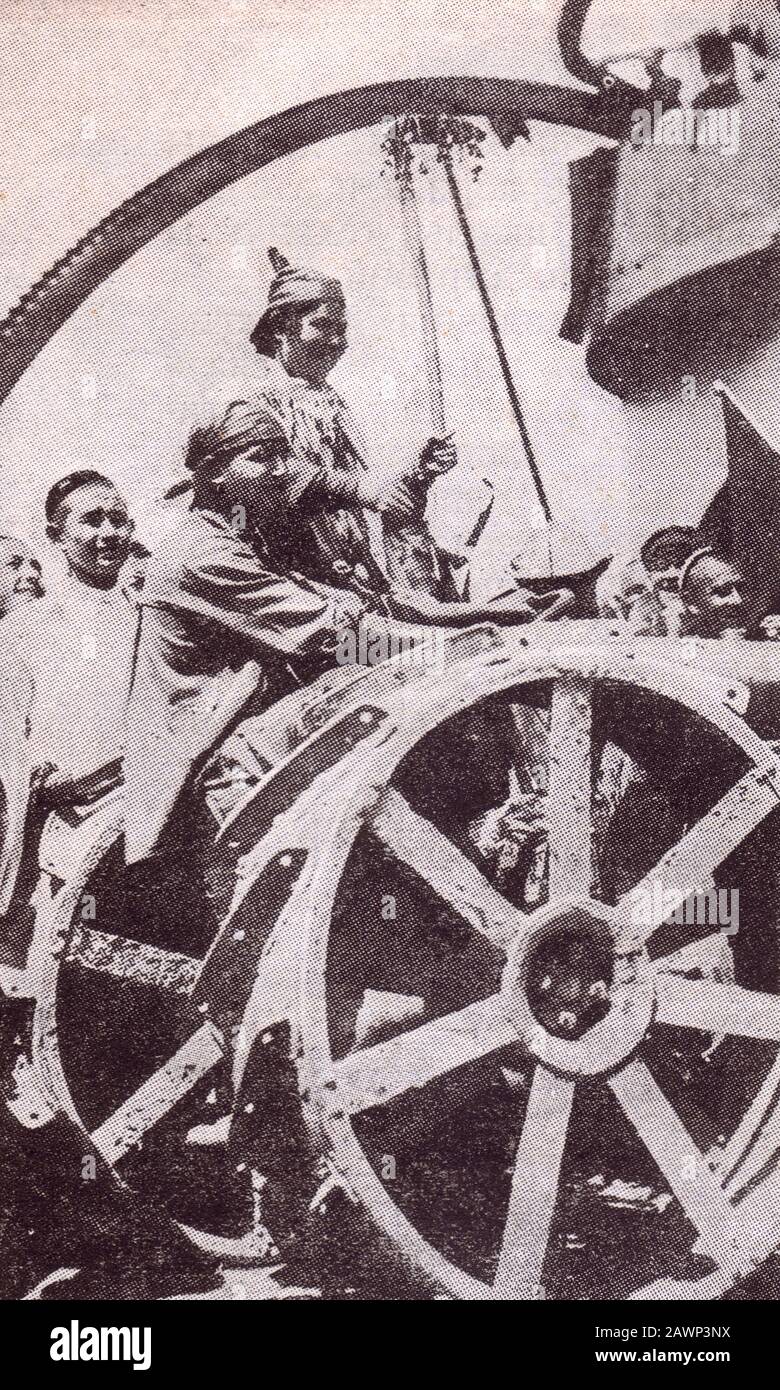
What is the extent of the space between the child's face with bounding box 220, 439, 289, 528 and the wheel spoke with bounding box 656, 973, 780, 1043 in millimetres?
1727

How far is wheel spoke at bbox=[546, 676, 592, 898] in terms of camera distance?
2.97 meters

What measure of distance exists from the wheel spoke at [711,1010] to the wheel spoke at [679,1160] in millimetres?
183

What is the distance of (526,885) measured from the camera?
2996mm

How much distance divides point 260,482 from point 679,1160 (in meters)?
2.24

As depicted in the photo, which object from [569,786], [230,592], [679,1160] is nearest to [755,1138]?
[679,1160]

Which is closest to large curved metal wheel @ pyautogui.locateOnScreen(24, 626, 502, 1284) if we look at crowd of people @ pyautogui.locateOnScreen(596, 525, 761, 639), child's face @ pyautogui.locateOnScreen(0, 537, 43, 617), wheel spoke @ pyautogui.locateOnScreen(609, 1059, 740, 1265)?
crowd of people @ pyautogui.locateOnScreen(596, 525, 761, 639)

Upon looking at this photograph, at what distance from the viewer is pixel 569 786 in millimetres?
2990

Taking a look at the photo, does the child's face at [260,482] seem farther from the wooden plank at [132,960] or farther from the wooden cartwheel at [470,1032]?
the wooden plank at [132,960]

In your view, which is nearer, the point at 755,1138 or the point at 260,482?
the point at 755,1138

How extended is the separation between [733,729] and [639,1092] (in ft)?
3.41

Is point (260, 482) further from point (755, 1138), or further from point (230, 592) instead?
point (755, 1138)

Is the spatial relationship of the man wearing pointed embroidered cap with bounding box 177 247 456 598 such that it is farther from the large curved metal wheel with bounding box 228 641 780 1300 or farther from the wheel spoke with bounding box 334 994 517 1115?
the wheel spoke with bounding box 334 994 517 1115

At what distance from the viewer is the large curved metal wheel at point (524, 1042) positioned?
114 inches
